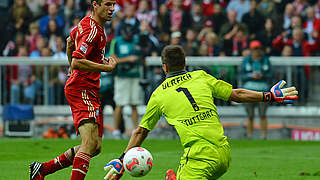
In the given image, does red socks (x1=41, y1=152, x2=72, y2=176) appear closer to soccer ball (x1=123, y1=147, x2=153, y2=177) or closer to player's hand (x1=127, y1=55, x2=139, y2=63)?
soccer ball (x1=123, y1=147, x2=153, y2=177)

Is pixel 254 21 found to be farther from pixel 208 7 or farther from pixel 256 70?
pixel 256 70

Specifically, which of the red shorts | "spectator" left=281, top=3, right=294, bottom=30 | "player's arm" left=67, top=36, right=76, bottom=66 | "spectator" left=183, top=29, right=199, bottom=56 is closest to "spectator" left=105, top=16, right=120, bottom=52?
"spectator" left=183, top=29, right=199, bottom=56

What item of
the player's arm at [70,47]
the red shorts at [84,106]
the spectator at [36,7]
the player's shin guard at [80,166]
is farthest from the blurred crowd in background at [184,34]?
the player's shin guard at [80,166]

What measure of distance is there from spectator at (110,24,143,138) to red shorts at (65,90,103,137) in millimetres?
8334

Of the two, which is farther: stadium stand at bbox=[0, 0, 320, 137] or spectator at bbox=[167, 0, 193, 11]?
spectator at bbox=[167, 0, 193, 11]

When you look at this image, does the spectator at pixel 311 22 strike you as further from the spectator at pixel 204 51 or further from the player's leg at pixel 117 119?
the player's leg at pixel 117 119

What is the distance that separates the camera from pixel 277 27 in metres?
18.6

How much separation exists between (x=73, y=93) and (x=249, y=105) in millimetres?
9522

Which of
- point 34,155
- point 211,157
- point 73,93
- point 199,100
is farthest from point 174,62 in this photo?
point 34,155

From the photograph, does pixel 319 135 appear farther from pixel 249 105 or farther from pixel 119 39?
pixel 119 39

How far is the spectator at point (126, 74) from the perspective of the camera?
16.5m

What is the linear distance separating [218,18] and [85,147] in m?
11.9

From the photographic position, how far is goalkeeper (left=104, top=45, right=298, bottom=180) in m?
6.77

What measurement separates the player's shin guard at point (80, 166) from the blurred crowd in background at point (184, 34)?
353 inches
